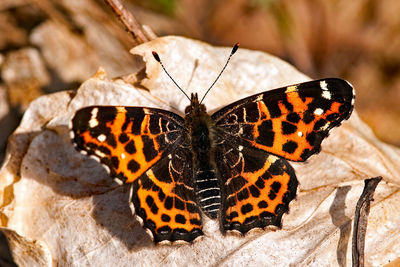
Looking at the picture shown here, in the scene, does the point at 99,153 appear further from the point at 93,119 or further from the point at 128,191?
the point at 128,191

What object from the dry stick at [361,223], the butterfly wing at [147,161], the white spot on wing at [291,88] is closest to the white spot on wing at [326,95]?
the white spot on wing at [291,88]

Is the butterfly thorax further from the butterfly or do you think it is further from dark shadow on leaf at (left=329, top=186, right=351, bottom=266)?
dark shadow on leaf at (left=329, top=186, right=351, bottom=266)

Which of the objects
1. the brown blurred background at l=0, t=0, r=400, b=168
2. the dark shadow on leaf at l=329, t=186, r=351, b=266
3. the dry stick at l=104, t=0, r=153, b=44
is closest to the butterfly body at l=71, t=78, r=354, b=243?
the dark shadow on leaf at l=329, t=186, r=351, b=266

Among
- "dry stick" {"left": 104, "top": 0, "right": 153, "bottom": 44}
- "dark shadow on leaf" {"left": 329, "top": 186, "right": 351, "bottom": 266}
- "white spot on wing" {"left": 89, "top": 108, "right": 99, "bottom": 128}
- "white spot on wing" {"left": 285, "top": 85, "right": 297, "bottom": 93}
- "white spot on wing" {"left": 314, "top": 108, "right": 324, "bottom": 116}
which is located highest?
"dry stick" {"left": 104, "top": 0, "right": 153, "bottom": 44}

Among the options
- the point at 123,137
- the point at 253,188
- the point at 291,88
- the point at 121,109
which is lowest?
the point at 253,188

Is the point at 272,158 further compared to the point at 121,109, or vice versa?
the point at 272,158

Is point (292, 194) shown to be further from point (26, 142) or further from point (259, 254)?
point (26, 142)

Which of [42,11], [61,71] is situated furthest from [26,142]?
[42,11]

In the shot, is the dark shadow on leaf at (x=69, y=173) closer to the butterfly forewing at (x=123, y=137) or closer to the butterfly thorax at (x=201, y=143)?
the butterfly forewing at (x=123, y=137)

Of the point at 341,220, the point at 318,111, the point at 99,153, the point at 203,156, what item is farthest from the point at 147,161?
the point at 341,220
